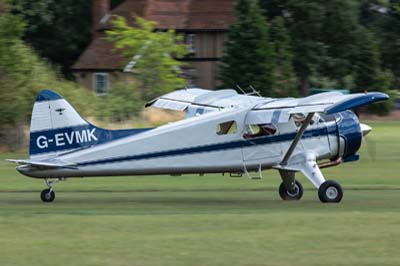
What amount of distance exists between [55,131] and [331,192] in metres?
5.67

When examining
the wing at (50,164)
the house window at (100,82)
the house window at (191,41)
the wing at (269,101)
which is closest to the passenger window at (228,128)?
the wing at (269,101)

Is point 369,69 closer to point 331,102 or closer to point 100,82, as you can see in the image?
point 100,82

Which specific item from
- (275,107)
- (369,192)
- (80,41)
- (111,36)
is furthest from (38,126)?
(80,41)

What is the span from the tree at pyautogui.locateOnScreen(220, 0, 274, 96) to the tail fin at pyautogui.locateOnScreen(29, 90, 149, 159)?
42490 millimetres

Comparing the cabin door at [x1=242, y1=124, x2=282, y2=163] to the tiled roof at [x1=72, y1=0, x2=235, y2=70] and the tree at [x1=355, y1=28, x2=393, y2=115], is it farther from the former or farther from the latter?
the tiled roof at [x1=72, y1=0, x2=235, y2=70]

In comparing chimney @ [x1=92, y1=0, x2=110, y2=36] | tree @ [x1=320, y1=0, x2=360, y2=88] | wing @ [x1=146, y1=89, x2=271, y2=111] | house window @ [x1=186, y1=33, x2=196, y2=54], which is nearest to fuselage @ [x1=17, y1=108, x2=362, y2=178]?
wing @ [x1=146, y1=89, x2=271, y2=111]

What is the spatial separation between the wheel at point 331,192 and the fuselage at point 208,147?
85 cm

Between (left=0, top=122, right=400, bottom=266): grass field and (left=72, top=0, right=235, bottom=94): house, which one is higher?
(left=0, top=122, right=400, bottom=266): grass field

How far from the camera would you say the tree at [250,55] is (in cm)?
6425

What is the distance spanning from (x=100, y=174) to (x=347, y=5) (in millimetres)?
53484

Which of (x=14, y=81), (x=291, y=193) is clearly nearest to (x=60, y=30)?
(x=14, y=81)

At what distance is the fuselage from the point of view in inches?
829

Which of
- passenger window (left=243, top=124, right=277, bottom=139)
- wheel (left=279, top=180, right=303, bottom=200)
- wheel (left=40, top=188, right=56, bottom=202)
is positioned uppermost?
passenger window (left=243, top=124, right=277, bottom=139)

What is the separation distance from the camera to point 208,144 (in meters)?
21.7
